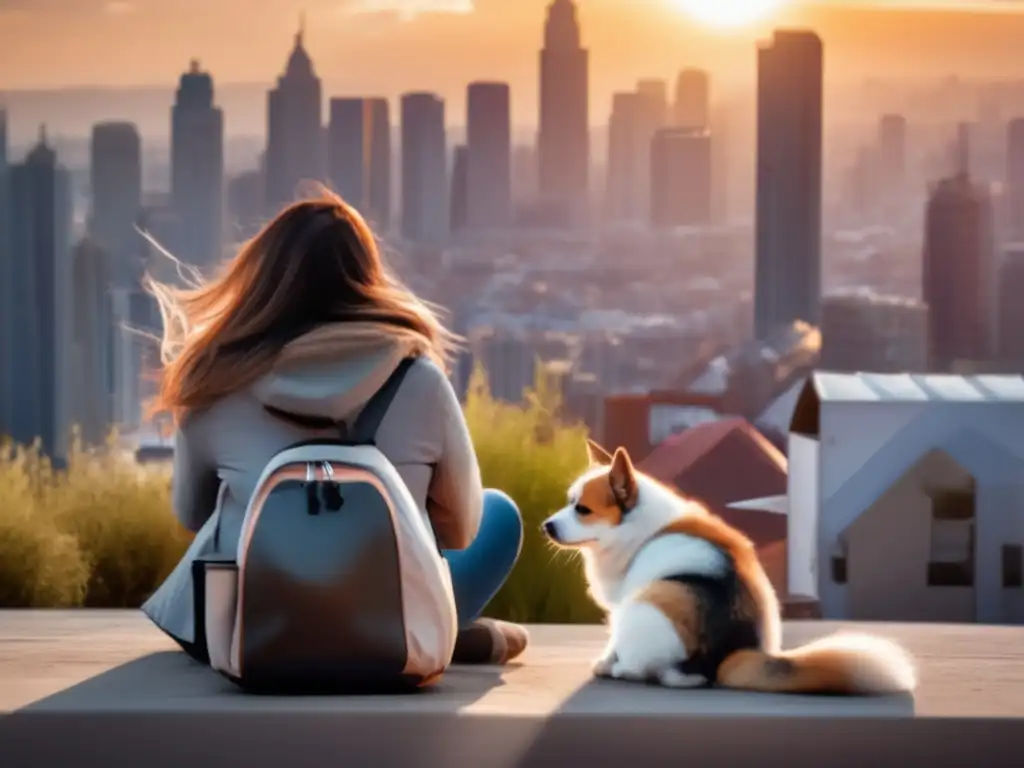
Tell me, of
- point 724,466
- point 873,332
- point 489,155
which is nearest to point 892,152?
point 873,332

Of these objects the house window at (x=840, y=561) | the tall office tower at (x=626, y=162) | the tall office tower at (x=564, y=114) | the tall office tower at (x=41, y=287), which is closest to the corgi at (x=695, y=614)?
the house window at (x=840, y=561)

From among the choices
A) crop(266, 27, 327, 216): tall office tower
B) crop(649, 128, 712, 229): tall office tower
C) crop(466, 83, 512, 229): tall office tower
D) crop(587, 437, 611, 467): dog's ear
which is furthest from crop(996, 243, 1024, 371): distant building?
crop(587, 437, 611, 467): dog's ear

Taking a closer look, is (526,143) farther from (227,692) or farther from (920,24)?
(227,692)

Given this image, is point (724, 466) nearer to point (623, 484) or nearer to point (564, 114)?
point (623, 484)

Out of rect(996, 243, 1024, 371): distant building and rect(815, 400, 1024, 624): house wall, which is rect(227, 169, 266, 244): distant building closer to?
rect(815, 400, 1024, 624): house wall

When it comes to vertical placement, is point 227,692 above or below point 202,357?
below

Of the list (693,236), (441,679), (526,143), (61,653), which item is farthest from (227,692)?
(693,236)
